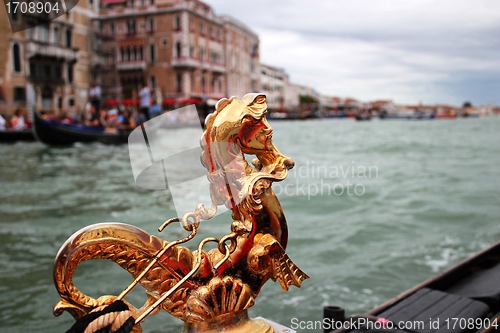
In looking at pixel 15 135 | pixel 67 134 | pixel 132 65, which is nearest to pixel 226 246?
pixel 67 134

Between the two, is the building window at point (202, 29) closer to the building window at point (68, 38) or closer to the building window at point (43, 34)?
the building window at point (68, 38)

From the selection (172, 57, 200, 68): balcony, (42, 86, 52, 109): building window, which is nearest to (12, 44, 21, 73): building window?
(42, 86, 52, 109): building window

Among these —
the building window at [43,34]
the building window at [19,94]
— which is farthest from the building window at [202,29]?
the building window at [19,94]

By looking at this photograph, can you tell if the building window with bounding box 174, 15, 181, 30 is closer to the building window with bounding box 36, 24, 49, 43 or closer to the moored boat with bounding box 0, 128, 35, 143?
the building window with bounding box 36, 24, 49, 43

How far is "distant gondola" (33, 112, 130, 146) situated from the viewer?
11453 millimetres

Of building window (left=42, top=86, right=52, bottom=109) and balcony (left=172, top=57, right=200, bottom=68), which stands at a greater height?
balcony (left=172, top=57, right=200, bottom=68)

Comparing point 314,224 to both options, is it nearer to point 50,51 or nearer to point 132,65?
point 50,51

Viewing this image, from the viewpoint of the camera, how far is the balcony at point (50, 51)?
57.0 ft

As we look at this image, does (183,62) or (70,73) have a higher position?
(183,62)

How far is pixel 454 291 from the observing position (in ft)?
5.61

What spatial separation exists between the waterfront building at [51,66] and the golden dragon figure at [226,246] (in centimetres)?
1605

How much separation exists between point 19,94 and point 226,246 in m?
18.3

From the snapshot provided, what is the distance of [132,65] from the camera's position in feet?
76.5

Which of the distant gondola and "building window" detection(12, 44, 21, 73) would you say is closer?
the distant gondola
